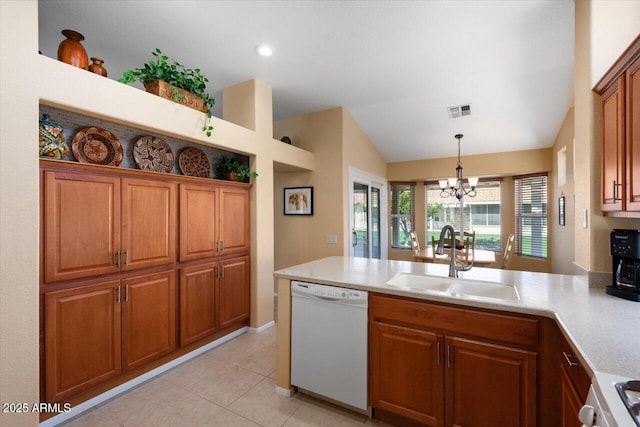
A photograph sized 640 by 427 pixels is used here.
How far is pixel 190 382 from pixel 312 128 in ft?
11.5

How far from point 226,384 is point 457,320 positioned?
190cm

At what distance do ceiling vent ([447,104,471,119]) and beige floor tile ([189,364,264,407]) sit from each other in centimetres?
408

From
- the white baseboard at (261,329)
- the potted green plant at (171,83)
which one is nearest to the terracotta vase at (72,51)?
the potted green plant at (171,83)

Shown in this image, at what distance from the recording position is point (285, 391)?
6.94ft

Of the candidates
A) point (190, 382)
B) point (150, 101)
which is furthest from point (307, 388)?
point (150, 101)

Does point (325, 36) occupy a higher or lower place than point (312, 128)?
higher

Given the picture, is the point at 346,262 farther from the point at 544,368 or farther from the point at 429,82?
the point at 429,82

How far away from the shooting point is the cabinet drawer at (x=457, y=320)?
1395 millimetres

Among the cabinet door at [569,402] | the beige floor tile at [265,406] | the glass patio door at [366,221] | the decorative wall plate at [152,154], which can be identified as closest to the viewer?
the cabinet door at [569,402]

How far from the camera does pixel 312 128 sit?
4.26 metres

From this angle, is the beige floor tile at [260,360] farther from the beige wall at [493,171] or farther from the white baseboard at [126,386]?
the beige wall at [493,171]

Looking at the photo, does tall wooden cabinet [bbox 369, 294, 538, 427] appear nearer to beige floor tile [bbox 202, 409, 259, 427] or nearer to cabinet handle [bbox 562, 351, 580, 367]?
cabinet handle [bbox 562, 351, 580, 367]

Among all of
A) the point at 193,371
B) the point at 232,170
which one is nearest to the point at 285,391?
the point at 193,371

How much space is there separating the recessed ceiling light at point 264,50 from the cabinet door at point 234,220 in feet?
4.69
